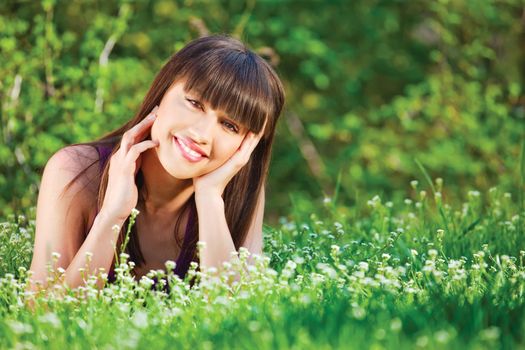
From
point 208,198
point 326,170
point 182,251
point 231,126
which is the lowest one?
point 326,170

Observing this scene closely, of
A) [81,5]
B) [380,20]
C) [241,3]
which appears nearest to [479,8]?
[380,20]

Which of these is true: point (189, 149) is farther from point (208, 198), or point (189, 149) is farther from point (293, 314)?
point (293, 314)

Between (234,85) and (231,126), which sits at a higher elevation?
(234,85)

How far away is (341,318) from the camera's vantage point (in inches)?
91.8

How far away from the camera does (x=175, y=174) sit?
3.28 meters

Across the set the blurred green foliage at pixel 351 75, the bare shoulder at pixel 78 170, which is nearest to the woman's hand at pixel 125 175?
the bare shoulder at pixel 78 170

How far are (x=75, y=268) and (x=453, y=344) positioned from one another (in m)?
1.49

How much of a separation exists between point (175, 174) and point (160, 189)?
299 millimetres

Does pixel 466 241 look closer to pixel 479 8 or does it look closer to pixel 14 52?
pixel 14 52

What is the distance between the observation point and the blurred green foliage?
19.2 feet

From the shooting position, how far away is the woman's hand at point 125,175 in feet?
10.5

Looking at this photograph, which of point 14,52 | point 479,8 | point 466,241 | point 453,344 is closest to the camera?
point 453,344

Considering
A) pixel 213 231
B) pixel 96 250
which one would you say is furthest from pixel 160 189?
pixel 96 250

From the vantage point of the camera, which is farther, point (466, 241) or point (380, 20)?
point (380, 20)
